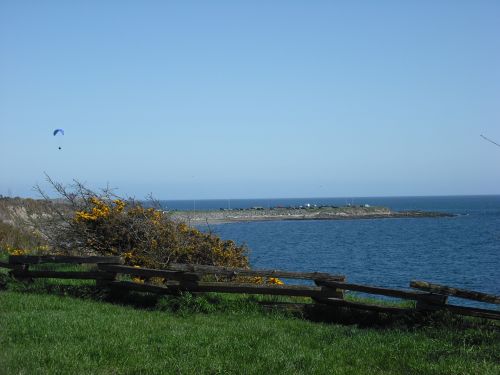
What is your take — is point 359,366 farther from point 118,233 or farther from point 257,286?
point 118,233

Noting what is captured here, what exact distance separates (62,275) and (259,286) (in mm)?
4960

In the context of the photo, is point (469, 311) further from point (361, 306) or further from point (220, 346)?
point (220, 346)

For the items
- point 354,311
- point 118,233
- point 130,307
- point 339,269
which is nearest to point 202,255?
point 118,233

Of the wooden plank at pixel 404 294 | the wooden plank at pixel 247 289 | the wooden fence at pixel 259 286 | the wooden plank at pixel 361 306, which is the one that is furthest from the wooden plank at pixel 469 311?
the wooden plank at pixel 247 289

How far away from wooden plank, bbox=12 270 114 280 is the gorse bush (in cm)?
339

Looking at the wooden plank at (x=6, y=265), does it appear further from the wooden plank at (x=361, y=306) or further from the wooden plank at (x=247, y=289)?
the wooden plank at (x=361, y=306)

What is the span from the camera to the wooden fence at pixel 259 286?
424 inches

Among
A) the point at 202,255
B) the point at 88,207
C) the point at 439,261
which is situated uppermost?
the point at 88,207

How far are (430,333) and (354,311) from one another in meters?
1.88

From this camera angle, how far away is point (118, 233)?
61.7ft

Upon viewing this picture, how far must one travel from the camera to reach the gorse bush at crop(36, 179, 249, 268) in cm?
1823

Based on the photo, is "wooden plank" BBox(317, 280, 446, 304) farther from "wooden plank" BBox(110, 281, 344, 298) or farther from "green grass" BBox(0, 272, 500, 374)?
"wooden plank" BBox(110, 281, 344, 298)

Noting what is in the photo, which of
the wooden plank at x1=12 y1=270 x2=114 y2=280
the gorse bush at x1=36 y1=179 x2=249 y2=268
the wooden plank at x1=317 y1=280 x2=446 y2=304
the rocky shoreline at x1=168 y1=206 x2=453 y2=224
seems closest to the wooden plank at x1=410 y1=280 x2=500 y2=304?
the wooden plank at x1=317 y1=280 x2=446 y2=304

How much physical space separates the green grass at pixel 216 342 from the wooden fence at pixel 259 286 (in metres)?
0.30
